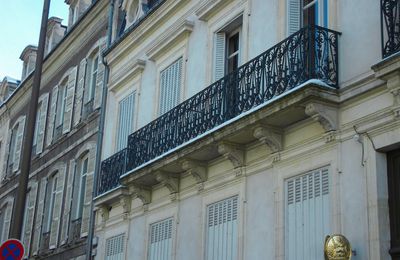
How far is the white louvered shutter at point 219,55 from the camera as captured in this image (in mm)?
14484

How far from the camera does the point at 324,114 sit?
10656 millimetres

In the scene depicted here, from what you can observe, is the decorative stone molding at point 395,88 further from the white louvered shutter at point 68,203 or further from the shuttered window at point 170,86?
the white louvered shutter at point 68,203

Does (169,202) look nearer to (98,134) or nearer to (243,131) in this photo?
(243,131)

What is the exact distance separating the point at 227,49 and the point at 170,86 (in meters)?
2.04

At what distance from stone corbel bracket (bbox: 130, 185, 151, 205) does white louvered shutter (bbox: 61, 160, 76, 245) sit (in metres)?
5.38

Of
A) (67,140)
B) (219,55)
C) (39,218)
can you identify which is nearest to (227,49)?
(219,55)

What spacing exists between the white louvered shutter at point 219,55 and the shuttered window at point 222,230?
8.90 ft

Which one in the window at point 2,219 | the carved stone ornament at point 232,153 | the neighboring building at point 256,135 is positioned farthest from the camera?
the window at point 2,219

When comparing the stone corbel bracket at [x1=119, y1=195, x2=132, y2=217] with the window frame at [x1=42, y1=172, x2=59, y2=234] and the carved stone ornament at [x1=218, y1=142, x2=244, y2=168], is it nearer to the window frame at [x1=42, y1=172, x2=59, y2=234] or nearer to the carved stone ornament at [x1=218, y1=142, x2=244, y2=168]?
the carved stone ornament at [x1=218, y1=142, x2=244, y2=168]

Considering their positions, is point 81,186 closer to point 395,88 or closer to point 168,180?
point 168,180

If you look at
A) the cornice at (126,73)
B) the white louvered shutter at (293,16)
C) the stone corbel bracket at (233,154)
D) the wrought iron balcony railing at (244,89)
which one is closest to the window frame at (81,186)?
the cornice at (126,73)

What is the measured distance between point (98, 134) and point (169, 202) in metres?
5.22

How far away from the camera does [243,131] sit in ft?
39.3

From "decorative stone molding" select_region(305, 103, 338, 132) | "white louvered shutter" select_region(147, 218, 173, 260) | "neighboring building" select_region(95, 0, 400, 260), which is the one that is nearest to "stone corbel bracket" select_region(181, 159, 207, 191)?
"neighboring building" select_region(95, 0, 400, 260)
